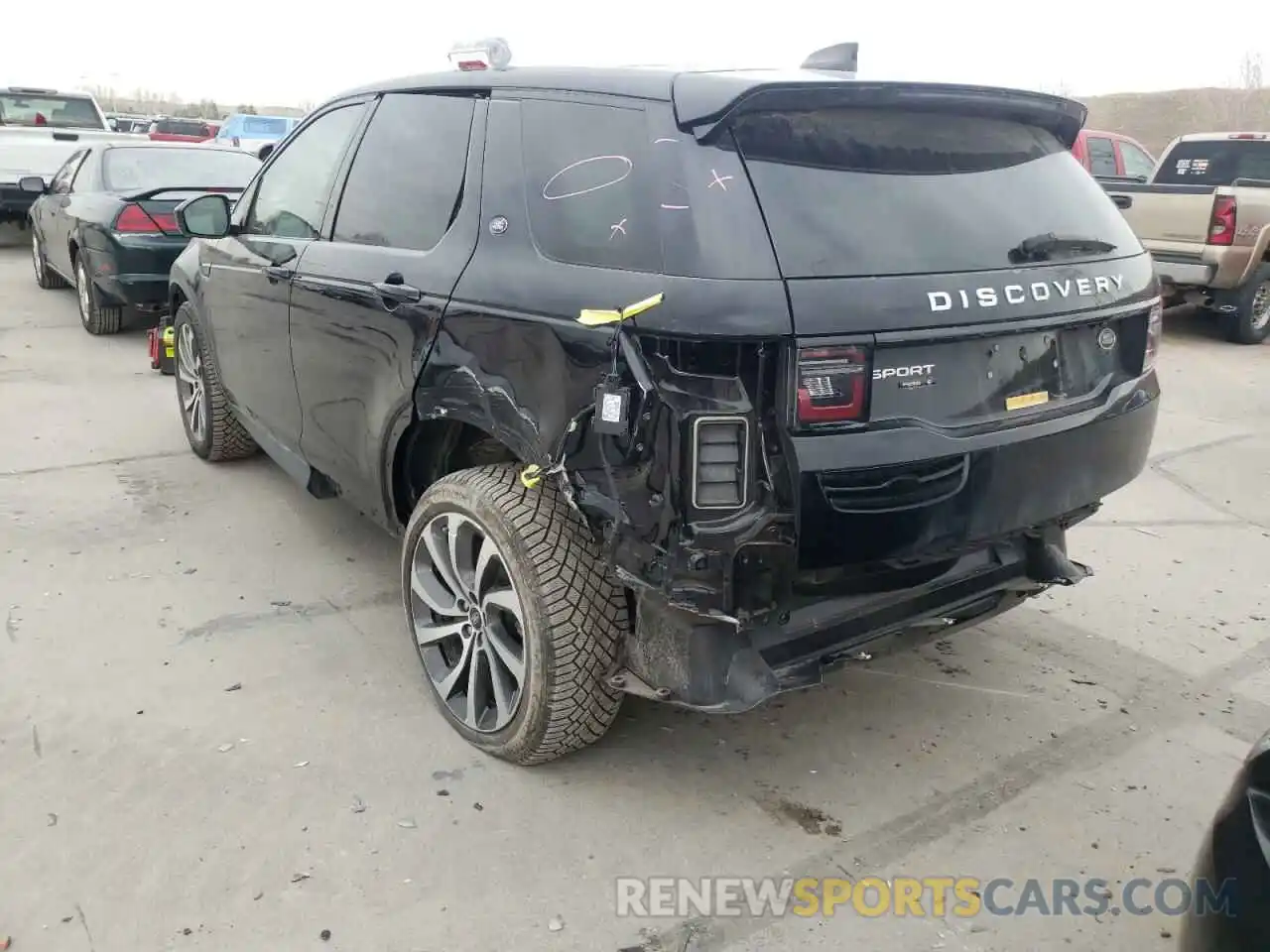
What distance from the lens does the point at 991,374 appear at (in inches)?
101

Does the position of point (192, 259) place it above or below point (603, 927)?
above

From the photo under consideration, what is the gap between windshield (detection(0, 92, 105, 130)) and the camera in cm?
1484

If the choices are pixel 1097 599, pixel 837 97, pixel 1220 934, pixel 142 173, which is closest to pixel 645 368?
pixel 837 97

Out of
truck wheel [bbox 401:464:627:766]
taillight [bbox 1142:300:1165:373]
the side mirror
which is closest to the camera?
truck wheel [bbox 401:464:627:766]

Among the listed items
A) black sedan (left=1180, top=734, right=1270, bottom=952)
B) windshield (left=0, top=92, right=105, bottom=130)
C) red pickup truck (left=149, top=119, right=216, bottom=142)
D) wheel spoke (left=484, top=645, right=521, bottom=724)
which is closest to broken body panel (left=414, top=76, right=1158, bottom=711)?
wheel spoke (left=484, top=645, right=521, bottom=724)

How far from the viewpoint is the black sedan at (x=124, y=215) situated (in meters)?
8.12

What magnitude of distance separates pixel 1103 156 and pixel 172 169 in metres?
10.4

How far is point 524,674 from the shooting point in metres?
2.80

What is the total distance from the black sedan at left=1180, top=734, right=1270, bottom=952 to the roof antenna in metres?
2.16

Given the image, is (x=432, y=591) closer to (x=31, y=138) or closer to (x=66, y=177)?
(x=66, y=177)

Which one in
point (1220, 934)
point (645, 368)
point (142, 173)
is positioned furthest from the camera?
point (142, 173)

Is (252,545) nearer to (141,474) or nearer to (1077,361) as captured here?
(141,474)

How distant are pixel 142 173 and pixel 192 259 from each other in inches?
181

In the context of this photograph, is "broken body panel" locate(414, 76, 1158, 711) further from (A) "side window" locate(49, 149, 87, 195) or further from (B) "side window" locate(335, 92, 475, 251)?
(A) "side window" locate(49, 149, 87, 195)
